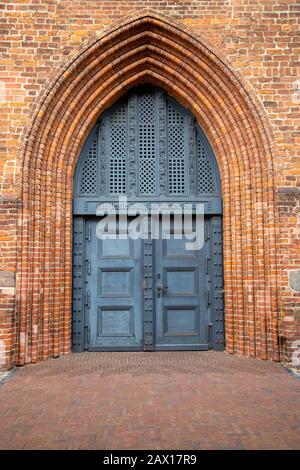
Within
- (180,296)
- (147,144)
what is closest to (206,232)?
(180,296)

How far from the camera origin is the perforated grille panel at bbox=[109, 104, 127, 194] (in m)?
6.82

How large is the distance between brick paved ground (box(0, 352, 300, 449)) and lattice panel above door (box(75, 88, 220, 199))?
2808 millimetres

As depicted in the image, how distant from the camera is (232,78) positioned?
620 centimetres

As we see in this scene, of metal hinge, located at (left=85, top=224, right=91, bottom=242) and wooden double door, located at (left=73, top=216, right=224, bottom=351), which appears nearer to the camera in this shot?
wooden double door, located at (left=73, top=216, right=224, bottom=351)

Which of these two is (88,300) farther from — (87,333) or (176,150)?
(176,150)

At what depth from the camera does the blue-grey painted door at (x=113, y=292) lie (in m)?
6.60

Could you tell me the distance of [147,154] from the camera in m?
6.88

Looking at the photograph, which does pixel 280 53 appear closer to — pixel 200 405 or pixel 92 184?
pixel 92 184

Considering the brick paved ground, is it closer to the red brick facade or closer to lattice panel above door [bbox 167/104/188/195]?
the red brick facade

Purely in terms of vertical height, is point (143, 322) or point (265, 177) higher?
point (265, 177)

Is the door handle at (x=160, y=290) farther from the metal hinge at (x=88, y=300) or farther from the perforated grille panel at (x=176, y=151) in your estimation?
the perforated grille panel at (x=176, y=151)

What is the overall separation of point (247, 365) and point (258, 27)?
5.17 metres

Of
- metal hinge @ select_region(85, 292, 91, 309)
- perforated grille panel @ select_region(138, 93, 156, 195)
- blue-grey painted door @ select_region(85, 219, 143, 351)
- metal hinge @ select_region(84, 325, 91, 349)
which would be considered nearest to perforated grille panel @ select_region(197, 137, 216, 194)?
perforated grille panel @ select_region(138, 93, 156, 195)

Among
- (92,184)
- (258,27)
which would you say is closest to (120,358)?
(92,184)
